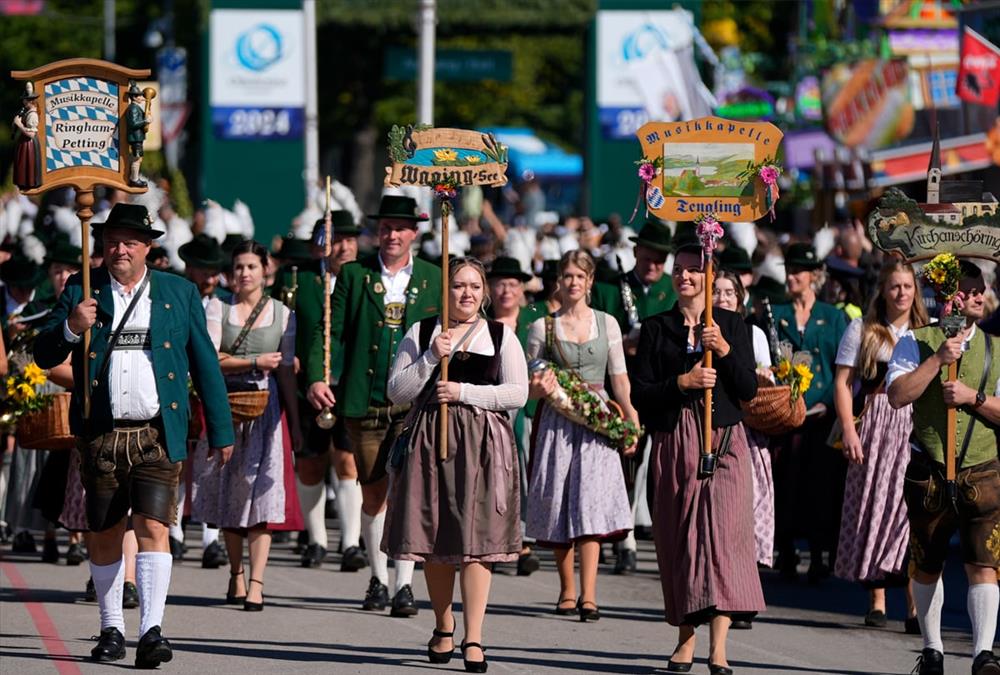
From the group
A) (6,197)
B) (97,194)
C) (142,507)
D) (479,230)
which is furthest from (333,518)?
(97,194)

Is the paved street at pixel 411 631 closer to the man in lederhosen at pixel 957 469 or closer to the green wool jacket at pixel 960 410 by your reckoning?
the man in lederhosen at pixel 957 469

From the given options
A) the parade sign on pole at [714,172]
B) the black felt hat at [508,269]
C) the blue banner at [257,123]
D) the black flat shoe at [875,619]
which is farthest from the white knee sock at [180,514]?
the blue banner at [257,123]

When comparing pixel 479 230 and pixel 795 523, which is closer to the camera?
pixel 795 523

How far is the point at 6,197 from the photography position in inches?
1105

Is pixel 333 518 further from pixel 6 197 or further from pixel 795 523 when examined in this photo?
pixel 6 197

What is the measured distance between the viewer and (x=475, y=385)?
1002cm

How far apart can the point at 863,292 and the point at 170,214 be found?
978 centimetres

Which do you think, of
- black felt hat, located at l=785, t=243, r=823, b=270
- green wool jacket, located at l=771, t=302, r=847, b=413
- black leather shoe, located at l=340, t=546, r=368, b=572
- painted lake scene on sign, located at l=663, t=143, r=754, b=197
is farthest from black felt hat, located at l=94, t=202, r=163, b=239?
black felt hat, located at l=785, t=243, r=823, b=270

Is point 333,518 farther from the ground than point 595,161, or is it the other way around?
point 595,161

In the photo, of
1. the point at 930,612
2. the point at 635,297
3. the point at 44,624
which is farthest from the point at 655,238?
the point at 44,624

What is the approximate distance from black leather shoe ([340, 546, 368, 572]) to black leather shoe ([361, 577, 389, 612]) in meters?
1.64

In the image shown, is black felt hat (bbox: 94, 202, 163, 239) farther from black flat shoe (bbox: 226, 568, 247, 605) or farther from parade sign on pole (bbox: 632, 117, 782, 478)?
black flat shoe (bbox: 226, 568, 247, 605)

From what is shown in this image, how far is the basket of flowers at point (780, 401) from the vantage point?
11828 mm

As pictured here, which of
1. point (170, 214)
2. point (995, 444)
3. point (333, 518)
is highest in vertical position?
point (170, 214)
